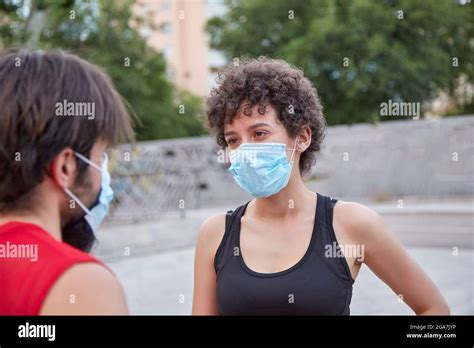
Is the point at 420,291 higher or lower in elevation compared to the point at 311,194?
lower

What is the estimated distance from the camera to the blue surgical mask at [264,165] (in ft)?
6.59

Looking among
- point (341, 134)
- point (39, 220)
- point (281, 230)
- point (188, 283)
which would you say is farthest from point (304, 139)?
point (341, 134)

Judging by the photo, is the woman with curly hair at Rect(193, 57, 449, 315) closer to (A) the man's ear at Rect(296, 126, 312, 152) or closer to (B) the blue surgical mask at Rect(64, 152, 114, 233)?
(A) the man's ear at Rect(296, 126, 312, 152)

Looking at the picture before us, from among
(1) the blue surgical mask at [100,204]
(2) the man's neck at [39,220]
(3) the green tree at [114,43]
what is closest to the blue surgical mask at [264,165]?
(1) the blue surgical mask at [100,204]

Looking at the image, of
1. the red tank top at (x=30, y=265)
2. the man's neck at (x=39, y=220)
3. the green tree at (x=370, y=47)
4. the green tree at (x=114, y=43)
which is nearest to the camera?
the red tank top at (x=30, y=265)

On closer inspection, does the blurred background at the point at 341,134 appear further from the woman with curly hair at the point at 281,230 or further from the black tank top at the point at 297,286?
the black tank top at the point at 297,286

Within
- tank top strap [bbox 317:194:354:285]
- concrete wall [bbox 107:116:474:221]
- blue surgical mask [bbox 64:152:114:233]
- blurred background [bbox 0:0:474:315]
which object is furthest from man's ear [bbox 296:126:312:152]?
concrete wall [bbox 107:116:474:221]

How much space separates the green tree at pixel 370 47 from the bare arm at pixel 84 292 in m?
10.7

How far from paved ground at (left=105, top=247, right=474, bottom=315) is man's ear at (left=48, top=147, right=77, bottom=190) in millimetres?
2584

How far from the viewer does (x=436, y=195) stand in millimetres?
10367
